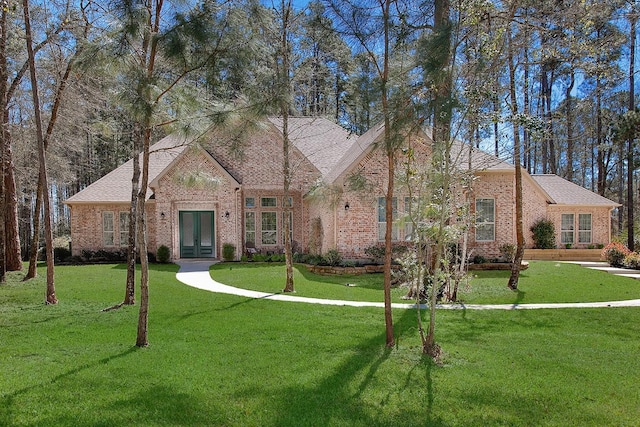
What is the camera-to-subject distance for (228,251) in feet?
63.8

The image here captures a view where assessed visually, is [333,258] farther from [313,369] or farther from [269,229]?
[313,369]

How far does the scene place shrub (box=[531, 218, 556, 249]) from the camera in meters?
20.2

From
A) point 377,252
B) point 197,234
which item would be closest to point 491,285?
point 377,252

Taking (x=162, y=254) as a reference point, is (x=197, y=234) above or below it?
above

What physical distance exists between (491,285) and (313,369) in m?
8.58

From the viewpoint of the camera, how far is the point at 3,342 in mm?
7066

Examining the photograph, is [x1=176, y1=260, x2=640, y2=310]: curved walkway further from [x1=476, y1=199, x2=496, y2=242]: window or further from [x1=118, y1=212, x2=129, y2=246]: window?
[x1=118, y1=212, x2=129, y2=246]: window

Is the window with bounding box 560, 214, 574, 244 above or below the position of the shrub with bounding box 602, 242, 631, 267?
above

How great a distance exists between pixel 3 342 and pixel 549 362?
808 cm

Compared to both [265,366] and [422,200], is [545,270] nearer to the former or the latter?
[422,200]

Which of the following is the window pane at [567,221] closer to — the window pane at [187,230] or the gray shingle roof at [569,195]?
the gray shingle roof at [569,195]

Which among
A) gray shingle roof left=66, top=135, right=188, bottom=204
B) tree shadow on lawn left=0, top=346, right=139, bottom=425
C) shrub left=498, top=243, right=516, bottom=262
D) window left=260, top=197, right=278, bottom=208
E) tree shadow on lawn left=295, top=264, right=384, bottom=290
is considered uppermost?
gray shingle roof left=66, top=135, right=188, bottom=204

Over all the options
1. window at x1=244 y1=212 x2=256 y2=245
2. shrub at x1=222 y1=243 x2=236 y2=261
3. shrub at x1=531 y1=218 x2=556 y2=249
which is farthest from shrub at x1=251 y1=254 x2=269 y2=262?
shrub at x1=531 y1=218 x2=556 y2=249

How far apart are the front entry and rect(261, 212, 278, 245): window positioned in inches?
93.6
